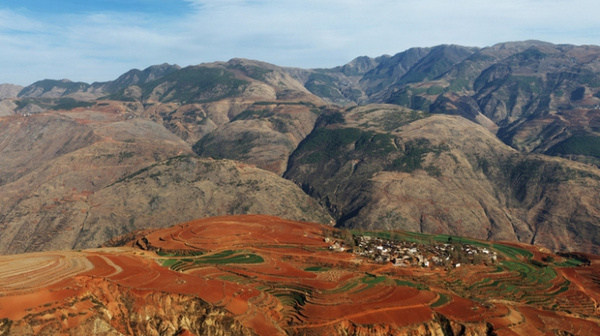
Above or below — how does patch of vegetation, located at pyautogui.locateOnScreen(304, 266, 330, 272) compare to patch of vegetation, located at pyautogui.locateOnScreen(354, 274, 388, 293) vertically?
below

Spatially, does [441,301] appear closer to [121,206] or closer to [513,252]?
[513,252]

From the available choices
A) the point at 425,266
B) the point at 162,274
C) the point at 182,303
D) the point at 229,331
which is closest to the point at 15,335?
the point at 182,303

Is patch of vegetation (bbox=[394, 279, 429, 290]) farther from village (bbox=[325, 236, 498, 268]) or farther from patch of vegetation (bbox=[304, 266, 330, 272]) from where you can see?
patch of vegetation (bbox=[304, 266, 330, 272])

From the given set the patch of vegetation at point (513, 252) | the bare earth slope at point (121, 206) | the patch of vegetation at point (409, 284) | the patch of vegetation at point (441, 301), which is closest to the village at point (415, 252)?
the patch of vegetation at point (513, 252)

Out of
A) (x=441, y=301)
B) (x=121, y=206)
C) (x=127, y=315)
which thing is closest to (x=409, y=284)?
(x=441, y=301)

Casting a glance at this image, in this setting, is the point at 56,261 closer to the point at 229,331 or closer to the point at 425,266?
the point at 229,331

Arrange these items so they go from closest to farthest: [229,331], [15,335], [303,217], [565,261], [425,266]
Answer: [15,335] < [229,331] < [425,266] < [565,261] < [303,217]

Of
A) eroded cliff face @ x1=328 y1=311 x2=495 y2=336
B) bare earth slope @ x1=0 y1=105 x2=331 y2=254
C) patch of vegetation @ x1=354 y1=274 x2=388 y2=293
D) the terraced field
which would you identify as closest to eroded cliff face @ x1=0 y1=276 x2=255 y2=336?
the terraced field
